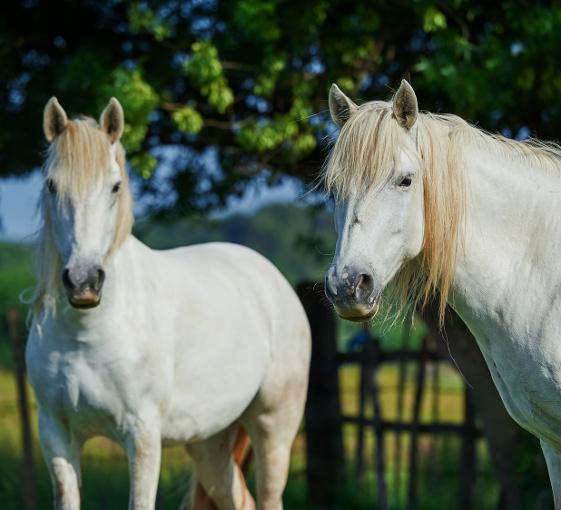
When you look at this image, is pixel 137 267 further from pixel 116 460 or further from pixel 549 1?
pixel 116 460

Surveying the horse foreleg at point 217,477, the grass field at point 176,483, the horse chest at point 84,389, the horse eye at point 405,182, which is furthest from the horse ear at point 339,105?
the grass field at point 176,483

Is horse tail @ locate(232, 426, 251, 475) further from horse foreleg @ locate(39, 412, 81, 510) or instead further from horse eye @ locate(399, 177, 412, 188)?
horse eye @ locate(399, 177, 412, 188)

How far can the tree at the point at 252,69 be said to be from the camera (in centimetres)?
675

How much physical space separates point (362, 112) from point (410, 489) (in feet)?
17.4

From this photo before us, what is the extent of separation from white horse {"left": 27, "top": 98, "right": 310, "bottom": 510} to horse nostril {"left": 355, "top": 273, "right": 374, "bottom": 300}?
149 centimetres

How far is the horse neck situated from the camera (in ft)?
12.2

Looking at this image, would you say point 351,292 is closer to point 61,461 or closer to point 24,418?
point 61,461

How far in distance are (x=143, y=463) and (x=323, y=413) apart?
14.7ft

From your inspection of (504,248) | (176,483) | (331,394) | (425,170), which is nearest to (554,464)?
(504,248)

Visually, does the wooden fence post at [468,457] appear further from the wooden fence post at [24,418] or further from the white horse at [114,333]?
the wooden fence post at [24,418]

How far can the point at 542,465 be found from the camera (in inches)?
290

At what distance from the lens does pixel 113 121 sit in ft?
16.1

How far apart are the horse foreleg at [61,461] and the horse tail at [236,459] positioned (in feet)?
4.33

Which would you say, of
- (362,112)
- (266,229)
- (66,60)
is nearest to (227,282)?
(362,112)
